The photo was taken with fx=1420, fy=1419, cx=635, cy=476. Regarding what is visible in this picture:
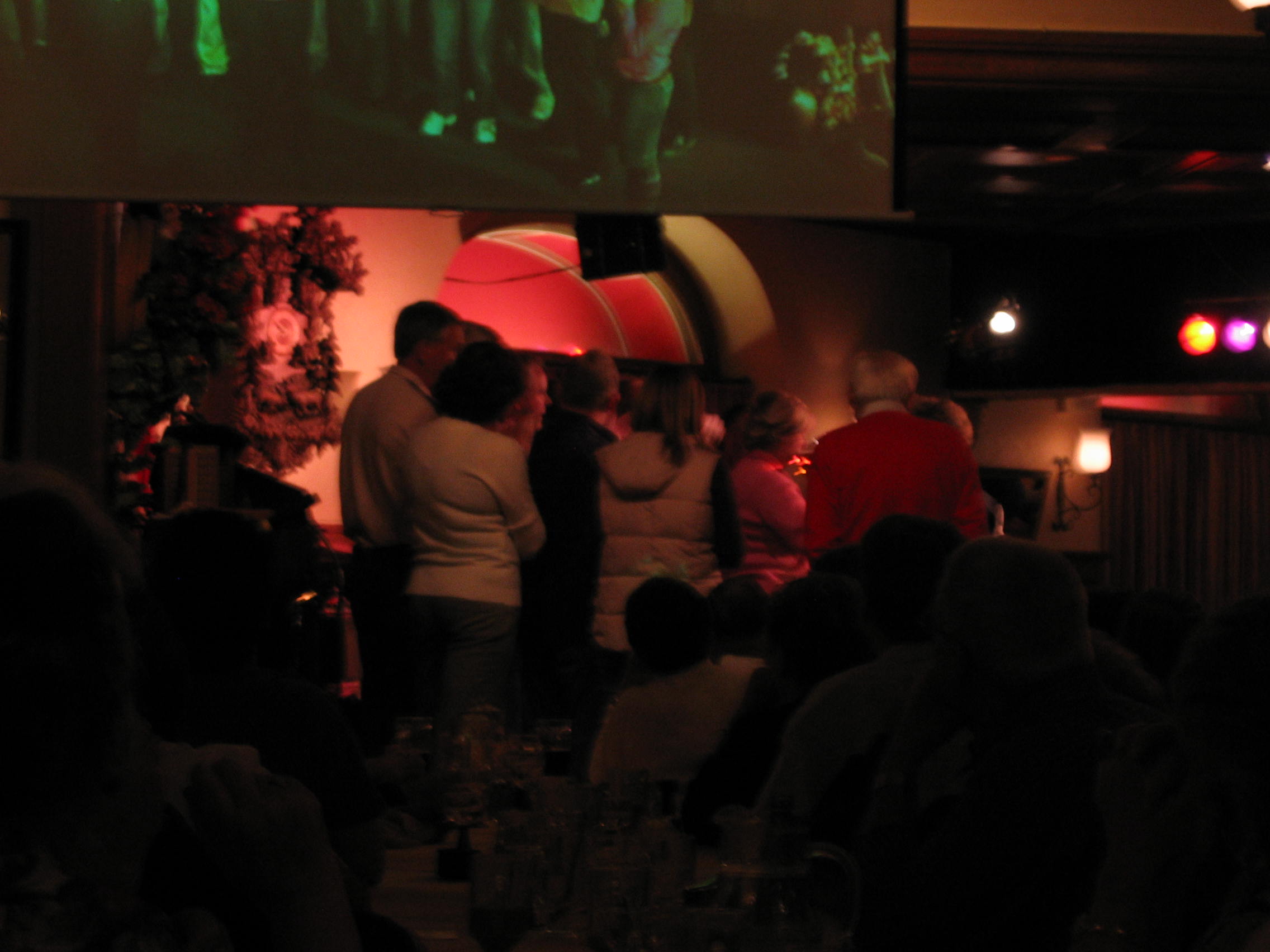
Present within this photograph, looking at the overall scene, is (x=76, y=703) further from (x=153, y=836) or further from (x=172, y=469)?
(x=172, y=469)

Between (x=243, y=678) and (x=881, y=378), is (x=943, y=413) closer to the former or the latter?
(x=881, y=378)

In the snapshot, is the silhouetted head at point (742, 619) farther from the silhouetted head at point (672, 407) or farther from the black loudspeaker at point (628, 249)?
the black loudspeaker at point (628, 249)

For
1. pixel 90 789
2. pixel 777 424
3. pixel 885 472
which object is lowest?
pixel 90 789

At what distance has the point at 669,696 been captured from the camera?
2.47 meters

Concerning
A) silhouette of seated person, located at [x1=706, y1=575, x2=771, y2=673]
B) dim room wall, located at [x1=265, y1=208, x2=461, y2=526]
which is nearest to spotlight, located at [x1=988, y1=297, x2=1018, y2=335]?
dim room wall, located at [x1=265, y1=208, x2=461, y2=526]

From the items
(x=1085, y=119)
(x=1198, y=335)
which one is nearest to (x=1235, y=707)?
(x=1085, y=119)

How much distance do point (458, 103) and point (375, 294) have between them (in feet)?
9.02

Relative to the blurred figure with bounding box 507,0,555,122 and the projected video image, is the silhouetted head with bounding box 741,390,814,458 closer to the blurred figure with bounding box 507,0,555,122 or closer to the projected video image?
the projected video image

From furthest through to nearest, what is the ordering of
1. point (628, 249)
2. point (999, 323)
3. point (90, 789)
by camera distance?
point (999, 323), point (628, 249), point (90, 789)

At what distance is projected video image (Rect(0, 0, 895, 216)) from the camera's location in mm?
3553

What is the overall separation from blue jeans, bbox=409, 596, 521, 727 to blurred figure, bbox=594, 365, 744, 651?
404 millimetres

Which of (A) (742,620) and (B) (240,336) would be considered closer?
(A) (742,620)

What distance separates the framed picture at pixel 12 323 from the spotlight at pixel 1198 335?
245 inches

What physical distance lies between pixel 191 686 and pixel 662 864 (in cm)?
66
